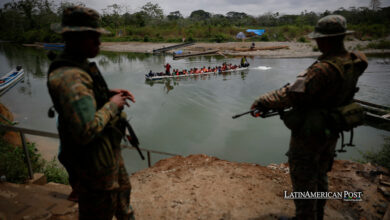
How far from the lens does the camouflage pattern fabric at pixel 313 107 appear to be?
180 centimetres

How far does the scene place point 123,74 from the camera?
784 inches

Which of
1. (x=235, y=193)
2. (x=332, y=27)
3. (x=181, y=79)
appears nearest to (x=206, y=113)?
(x=181, y=79)

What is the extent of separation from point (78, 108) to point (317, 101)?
69.1 inches

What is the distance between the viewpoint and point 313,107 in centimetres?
191

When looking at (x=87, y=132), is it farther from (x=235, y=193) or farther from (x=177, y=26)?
(x=177, y=26)

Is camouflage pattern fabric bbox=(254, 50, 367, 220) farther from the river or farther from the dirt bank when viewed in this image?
the river

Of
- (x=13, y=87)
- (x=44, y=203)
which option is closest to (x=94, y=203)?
(x=44, y=203)

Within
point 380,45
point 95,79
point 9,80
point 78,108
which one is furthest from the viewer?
point 380,45

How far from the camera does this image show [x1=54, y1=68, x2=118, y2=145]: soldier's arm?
1270mm

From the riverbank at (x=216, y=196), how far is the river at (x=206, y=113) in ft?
11.0

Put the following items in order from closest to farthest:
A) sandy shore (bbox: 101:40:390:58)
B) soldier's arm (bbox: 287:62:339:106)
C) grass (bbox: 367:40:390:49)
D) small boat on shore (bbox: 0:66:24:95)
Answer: soldier's arm (bbox: 287:62:339:106)
small boat on shore (bbox: 0:66:24:95)
grass (bbox: 367:40:390:49)
sandy shore (bbox: 101:40:390:58)

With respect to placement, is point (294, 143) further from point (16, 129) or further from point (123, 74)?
point (123, 74)

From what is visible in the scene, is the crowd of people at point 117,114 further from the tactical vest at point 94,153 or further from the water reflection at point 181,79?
the water reflection at point 181,79

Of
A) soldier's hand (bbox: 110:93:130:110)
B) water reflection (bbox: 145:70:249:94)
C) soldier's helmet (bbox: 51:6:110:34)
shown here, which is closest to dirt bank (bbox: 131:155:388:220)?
soldier's hand (bbox: 110:93:130:110)
